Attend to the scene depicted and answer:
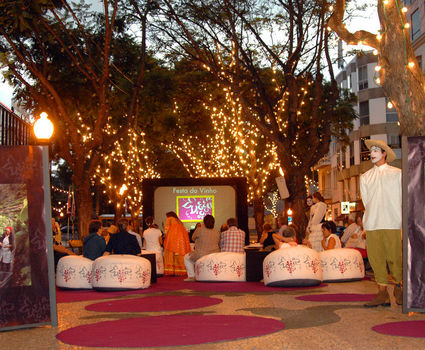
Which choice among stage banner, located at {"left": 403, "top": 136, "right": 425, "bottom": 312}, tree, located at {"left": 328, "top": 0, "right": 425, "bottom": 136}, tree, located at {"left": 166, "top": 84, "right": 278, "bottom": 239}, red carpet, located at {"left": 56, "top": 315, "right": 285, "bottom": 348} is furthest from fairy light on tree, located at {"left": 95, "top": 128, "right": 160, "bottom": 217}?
stage banner, located at {"left": 403, "top": 136, "right": 425, "bottom": 312}

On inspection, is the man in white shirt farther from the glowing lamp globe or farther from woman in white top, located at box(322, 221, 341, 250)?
woman in white top, located at box(322, 221, 341, 250)

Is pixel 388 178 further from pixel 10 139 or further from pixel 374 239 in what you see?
pixel 10 139

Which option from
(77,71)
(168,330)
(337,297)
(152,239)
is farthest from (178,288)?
(77,71)

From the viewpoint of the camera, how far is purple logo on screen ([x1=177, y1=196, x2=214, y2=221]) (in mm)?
26703

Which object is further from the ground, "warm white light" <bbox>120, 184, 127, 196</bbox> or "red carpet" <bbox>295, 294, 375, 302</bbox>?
"warm white light" <bbox>120, 184, 127, 196</bbox>

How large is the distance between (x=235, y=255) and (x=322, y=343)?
9.13m

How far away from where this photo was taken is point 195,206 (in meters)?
26.8

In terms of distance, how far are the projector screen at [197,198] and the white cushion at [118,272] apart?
39.7ft

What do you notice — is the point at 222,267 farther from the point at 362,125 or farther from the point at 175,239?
the point at 362,125

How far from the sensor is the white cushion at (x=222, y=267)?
50.8ft

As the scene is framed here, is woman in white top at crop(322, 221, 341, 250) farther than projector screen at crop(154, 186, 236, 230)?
No

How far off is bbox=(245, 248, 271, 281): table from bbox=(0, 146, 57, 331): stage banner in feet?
25.8

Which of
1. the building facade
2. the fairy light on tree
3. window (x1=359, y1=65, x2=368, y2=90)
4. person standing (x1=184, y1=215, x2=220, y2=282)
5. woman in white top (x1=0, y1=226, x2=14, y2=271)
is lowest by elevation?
person standing (x1=184, y1=215, x2=220, y2=282)

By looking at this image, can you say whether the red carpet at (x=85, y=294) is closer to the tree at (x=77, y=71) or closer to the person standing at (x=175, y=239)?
the person standing at (x=175, y=239)
